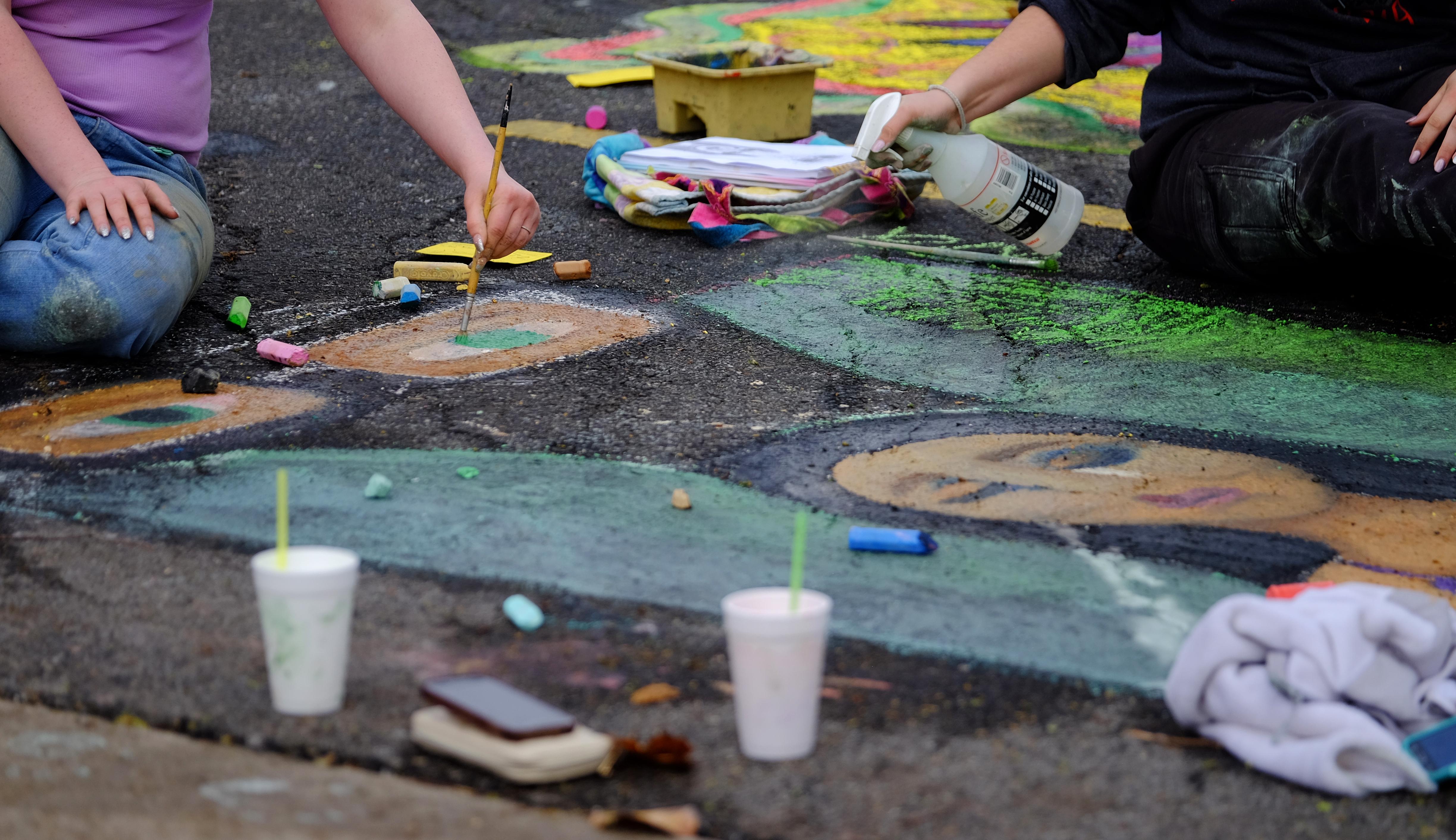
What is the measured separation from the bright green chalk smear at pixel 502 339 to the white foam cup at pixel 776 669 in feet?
4.24

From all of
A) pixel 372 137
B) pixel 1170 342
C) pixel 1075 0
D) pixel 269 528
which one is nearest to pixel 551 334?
pixel 269 528

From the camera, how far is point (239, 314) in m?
2.42

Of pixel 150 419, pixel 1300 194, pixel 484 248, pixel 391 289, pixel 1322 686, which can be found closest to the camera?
pixel 1322 686

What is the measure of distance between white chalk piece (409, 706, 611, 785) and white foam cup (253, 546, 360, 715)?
11cm

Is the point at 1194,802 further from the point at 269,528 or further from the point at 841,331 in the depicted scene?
the point at 841,331

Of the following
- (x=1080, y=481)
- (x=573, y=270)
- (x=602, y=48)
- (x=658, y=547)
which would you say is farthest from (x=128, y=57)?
(x=602, y=48)

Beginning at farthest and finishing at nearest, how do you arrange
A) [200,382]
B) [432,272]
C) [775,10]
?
[775,10] → [432,272] → [200,382]

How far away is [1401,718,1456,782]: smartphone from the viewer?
1.14 m

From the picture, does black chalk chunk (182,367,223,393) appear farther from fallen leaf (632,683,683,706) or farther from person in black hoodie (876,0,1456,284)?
person in black hoodie (876,0,1456,284)

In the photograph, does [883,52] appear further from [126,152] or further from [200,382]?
[200,382]

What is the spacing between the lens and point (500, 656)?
4.38 ft

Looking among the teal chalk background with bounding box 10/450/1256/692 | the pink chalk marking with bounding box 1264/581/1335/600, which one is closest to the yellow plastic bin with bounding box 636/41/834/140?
the teal chalk background with bounding box 10/450/1256/692

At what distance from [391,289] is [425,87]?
46 cm

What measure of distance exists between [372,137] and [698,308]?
196 cm
